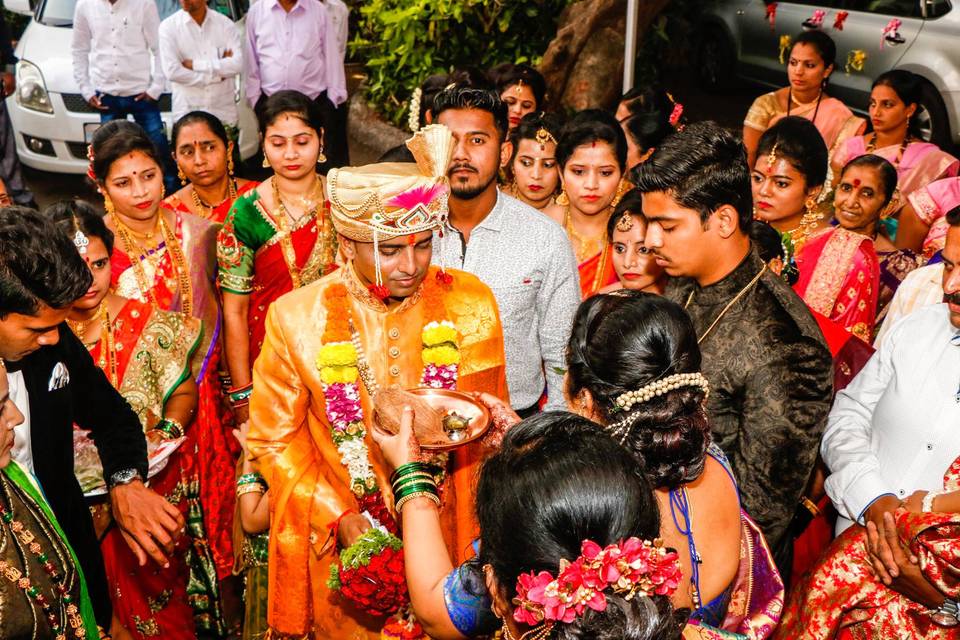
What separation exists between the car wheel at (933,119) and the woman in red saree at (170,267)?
6424mm

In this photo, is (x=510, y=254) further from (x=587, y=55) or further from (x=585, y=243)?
(x=587, y=55)

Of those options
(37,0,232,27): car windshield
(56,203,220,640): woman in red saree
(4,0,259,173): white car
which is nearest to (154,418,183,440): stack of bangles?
(56,203,220,640): woman in red saree

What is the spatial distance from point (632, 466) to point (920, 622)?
1.31m

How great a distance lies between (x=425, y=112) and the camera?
4180 millimetres

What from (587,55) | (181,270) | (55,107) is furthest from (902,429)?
(55,107)

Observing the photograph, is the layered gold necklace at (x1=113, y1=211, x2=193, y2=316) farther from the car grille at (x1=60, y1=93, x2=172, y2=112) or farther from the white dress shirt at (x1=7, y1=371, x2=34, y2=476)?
the car grille at (x1=60, y1=93, x2=172, y2=112)

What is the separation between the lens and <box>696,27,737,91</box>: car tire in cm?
1149

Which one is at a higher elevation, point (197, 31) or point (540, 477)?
point (540, 477)

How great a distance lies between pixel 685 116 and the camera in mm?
10750

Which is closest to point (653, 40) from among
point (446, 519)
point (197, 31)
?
point (197, 31)

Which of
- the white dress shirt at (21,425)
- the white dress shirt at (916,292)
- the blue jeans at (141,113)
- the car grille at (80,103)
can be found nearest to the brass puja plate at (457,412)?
the white dress shirt at (21,425)

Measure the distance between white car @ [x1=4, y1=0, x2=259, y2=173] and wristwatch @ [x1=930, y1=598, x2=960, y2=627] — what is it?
7.30m

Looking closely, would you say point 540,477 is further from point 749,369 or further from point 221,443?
point 221,443

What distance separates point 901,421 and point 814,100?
4.52m
